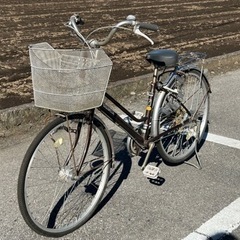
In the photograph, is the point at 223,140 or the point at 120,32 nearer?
the point at 223,140

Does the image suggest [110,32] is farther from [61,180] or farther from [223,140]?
[223,140]

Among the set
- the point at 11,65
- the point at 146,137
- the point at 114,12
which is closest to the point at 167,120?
the point at 146,137

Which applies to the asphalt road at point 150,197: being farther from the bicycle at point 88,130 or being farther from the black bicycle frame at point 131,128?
the black bicycle frame at point 131,128

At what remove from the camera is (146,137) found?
12.1 ft

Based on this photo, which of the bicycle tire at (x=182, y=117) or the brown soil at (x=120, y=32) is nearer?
the bicycle tire at (x=182, y=117)

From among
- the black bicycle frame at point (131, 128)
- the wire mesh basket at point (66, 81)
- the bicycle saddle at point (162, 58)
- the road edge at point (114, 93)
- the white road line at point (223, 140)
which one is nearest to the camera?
the wire mesh basket at point (66, 81)

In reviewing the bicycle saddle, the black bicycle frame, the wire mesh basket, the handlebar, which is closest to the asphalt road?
the black bicycle frame

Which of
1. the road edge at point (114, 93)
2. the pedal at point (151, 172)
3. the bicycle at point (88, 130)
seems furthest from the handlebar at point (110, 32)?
the pedal at point (151, 172)

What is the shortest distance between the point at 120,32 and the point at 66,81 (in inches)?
278

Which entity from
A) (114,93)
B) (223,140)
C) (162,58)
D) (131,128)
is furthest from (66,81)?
(114,93)

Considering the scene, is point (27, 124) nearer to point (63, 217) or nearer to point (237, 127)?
point (63, 217)

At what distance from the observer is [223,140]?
4.77 m

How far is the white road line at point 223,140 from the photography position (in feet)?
15.3

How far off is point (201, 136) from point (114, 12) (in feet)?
28.2
